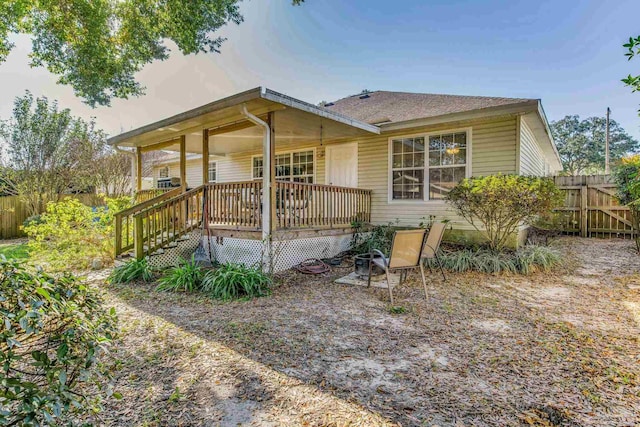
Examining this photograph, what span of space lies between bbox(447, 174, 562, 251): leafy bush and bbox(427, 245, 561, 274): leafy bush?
0.36m

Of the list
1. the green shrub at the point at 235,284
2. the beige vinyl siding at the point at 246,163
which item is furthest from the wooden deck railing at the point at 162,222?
the beige vinyl siding at the point at 246,163

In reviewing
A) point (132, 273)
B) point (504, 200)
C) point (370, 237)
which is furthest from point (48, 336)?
point (370, 237)

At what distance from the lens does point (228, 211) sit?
6.72 metres

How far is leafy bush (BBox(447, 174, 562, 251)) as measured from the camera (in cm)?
580

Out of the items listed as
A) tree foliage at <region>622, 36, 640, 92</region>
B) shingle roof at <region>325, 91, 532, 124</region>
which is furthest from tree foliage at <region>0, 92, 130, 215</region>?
tree foliage at <region>622, 36, 640, 92</region>

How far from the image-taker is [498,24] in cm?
1076

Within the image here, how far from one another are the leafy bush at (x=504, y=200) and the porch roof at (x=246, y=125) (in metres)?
2.73

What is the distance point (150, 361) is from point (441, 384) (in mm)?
2387

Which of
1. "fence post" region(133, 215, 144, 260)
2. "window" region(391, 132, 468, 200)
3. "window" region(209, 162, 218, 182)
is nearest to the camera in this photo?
"fence post" region(133, 215, 144, 260)

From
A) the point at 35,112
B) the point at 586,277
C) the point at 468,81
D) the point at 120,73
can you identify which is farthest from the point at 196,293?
the point at 468,81

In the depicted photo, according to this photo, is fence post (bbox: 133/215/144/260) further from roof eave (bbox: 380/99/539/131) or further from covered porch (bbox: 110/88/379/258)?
roof eave (bbox: 380/99/539/131)

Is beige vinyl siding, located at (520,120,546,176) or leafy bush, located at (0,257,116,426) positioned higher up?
beige vinyl siding, located at (520,120,546,176)

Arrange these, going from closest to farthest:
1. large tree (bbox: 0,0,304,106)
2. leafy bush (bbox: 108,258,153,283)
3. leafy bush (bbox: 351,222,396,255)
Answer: leafy bush (bbox: 108,258,153,283) < leafy bush (bbox: 351,222,396,255) < large tree (bbox: 0,0,304,106)

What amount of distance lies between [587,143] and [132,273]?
39888mm
